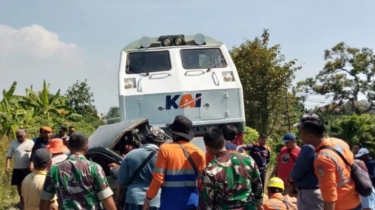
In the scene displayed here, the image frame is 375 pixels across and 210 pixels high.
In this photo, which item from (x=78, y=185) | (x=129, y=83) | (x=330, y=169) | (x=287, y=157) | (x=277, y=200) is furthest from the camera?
(x=129, y=83)

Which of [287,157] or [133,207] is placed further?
[287,157]

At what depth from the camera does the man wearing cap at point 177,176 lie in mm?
5395

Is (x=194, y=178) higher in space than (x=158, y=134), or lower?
lower

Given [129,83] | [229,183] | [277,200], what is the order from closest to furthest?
1. [229,183]
2. [277,200]
3. [129,83]

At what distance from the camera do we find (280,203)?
19.7 feet

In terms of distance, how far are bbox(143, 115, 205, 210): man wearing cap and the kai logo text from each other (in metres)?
4.85

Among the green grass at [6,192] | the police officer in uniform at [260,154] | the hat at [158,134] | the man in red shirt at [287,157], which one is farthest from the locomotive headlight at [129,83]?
the hat at [158,134]

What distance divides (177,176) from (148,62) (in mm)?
6026

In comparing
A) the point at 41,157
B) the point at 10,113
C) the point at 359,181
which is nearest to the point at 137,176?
the point at 41,157

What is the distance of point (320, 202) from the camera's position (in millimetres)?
5473

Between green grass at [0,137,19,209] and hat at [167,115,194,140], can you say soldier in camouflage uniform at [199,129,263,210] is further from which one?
green grass at [0,137,19,209]

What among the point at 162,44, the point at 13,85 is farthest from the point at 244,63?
the point at 162,44

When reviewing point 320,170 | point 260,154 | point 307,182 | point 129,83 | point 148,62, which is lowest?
point 260,154

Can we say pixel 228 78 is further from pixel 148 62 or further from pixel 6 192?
pixel 6 192
